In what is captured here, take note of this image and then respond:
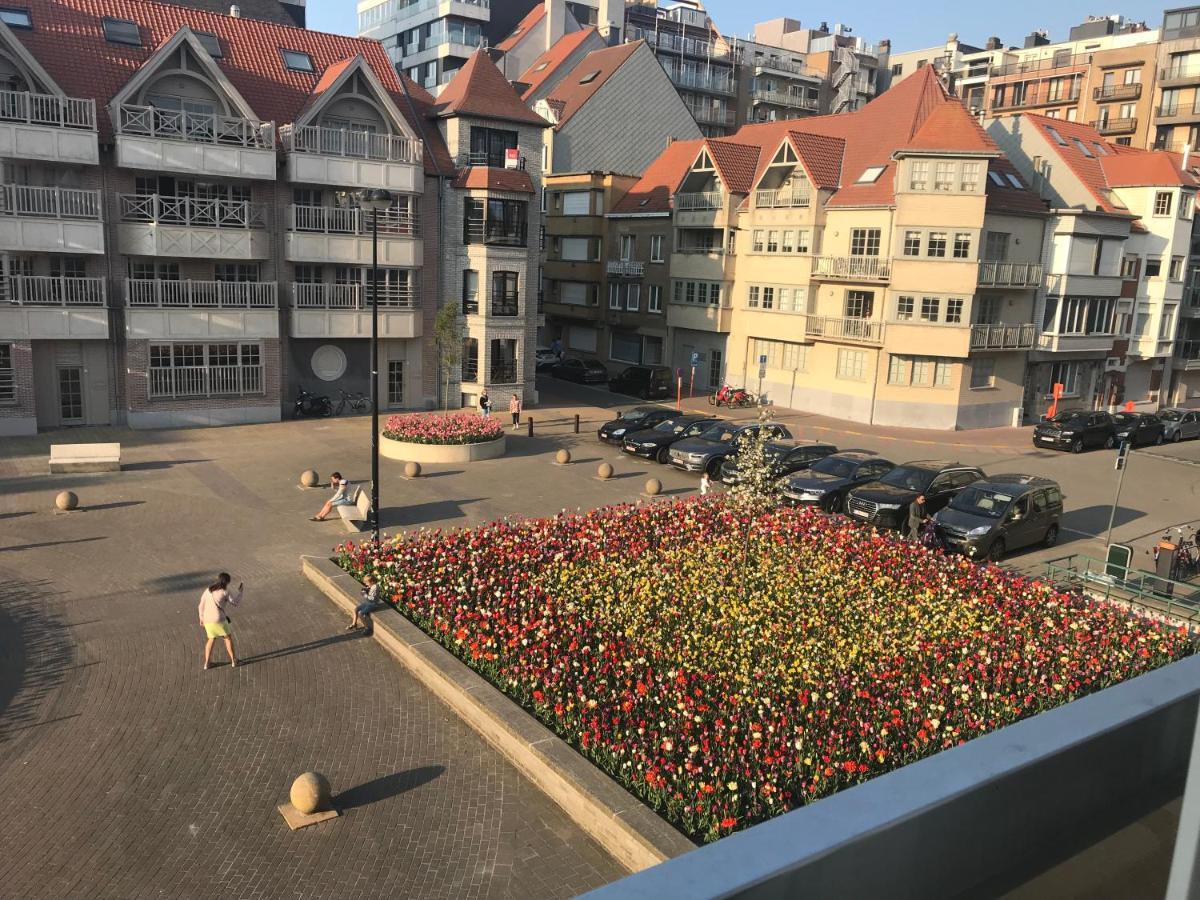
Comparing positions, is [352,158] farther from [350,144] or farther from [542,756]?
[542,756]

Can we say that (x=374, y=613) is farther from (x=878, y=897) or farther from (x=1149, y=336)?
(x=1149, y=336)

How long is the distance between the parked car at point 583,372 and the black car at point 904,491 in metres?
27.8

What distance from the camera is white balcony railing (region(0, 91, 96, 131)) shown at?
1246 inches

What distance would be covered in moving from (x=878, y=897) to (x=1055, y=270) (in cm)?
4714

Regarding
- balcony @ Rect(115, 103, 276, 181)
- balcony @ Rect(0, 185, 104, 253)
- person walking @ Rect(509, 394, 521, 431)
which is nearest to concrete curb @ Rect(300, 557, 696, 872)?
person walking @ Rect(509, 394, 521, 431)

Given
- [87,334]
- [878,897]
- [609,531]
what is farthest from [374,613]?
[87,334]

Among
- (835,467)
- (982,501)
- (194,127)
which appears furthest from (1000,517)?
(194,127)

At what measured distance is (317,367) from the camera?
3972cm

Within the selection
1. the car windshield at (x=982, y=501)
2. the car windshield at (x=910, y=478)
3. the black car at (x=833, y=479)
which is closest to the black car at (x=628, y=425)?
the black car at (x=833, y=479)

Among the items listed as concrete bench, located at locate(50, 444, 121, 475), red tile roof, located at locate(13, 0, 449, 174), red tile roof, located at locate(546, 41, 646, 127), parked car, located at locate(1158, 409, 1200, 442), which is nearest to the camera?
concrete bench, located at locate(50, 444, 121, 475)

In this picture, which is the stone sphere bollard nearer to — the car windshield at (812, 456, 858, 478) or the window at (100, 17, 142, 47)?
the car windshield at (812, 456, 858, 478)

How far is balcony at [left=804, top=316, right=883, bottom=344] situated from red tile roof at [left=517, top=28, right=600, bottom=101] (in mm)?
31061

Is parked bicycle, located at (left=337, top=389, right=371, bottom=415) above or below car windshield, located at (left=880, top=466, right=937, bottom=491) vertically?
below

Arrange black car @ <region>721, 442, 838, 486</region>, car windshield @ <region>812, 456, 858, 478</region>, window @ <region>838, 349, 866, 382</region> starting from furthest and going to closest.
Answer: window @ <region>838, 349, 866, 382</region> < black car @ <region>721, 442, 838, 486</region> < car windshield @ <region>812, 456, 858, 478</region>
